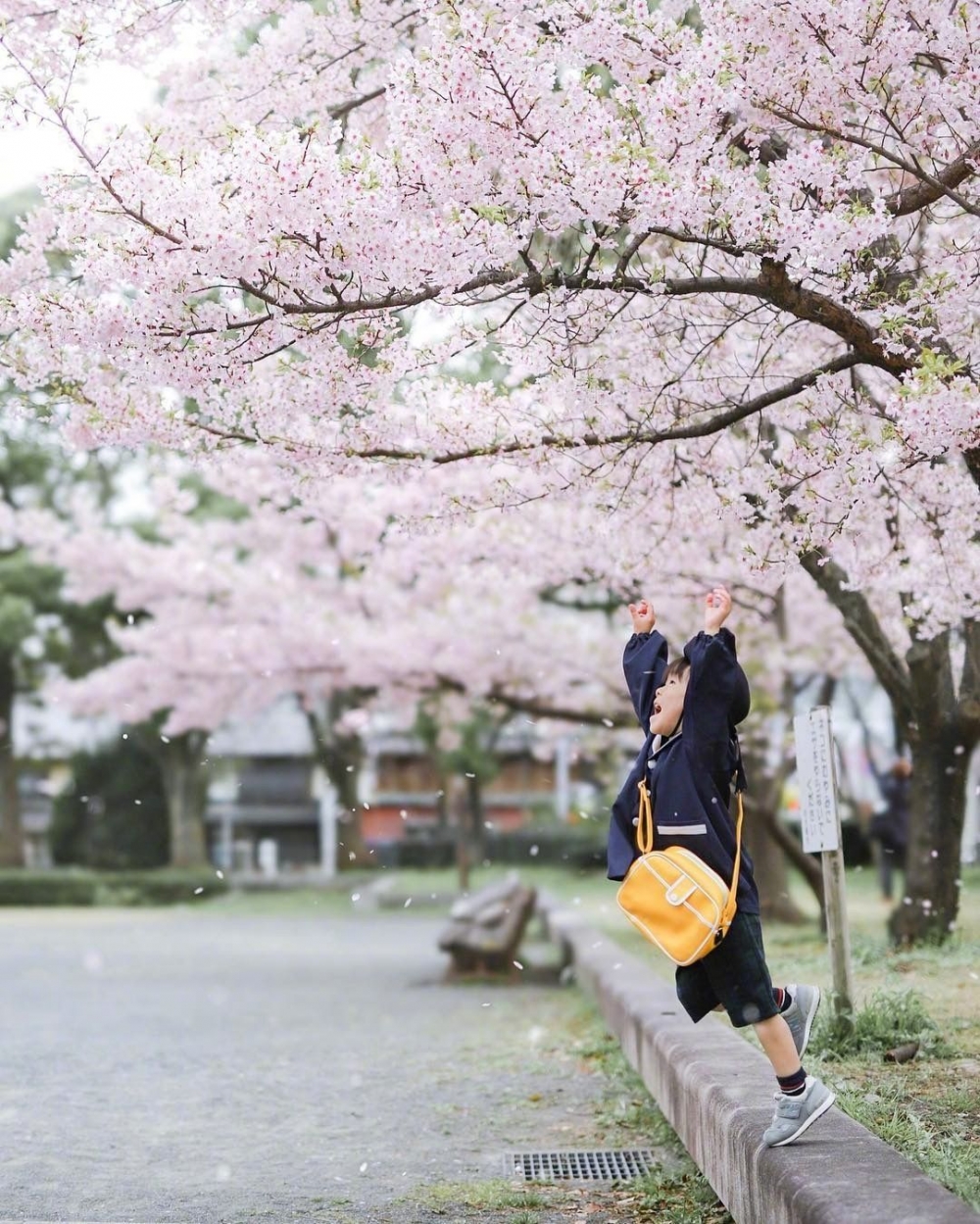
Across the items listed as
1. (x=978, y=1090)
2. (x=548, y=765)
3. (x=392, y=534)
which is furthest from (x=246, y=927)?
(x=548, y=765)

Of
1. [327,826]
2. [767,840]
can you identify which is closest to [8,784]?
[327,826]

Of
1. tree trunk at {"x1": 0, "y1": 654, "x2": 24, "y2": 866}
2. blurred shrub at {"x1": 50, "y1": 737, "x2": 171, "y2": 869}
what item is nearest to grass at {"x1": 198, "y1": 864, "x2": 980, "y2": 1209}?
tree trunk at {"x1": 0, "y1": 654, "x2": 24, "y2": 866}

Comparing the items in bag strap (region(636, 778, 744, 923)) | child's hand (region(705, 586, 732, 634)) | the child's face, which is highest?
child's hand (region(705, 586, 732, 634))

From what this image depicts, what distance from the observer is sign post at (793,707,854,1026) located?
651cm

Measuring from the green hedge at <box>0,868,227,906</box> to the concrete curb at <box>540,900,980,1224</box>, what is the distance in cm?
2218

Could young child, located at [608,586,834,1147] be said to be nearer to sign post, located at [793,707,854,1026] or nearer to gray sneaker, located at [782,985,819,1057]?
gray sneaker, located at [782,985,819,1057]

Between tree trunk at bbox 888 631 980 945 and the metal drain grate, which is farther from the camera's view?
tree trunk at bbox 888 631 980 945

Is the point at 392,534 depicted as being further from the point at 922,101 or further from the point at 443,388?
the point at 922,101

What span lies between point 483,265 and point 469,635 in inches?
A: 430

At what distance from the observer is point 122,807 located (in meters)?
36.9

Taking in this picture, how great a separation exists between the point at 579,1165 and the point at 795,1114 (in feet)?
6.38

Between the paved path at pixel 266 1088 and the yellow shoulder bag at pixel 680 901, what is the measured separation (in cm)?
156

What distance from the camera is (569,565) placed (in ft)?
41.0

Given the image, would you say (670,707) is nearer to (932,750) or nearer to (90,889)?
(932,750)
